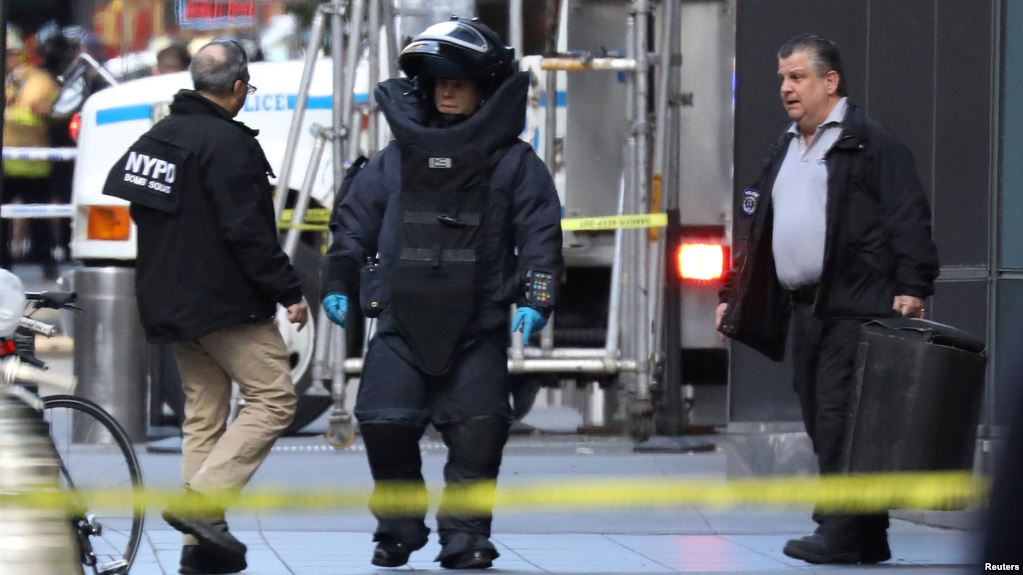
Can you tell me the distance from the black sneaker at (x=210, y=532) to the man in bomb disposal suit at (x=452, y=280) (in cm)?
46

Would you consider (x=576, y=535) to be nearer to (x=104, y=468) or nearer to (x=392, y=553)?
(x=392, y=553)

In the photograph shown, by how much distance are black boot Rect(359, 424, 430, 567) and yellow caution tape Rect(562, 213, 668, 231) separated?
130 inches

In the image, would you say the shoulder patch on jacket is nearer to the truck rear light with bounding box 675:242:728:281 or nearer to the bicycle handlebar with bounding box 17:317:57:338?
the bicycle handlebar with bounding box 17:317:57:338

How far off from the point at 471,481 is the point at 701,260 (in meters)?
3.89

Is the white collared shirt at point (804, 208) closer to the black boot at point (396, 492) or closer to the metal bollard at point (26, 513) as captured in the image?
the black boot at point (396, 492)

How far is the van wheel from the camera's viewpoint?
414 inches

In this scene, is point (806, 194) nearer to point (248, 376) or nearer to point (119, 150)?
point (248, 376)

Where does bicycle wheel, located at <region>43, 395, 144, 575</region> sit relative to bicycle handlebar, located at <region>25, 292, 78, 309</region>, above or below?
below

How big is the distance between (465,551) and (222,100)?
1740mm

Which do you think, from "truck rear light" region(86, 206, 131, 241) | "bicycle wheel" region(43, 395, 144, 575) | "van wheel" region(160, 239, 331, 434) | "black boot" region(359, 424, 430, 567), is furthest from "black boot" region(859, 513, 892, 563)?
"truck rear light" region(86, 206, 131, 241)

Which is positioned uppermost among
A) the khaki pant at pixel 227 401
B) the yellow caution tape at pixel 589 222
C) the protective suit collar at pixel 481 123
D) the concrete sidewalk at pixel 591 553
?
the protective suit collar at pixel 481 123

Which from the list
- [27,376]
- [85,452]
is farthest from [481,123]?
[85,452]

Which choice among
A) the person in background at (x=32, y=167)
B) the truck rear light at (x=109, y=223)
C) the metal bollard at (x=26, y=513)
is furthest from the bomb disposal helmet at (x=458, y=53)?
the person in background at (x=32, y=167)

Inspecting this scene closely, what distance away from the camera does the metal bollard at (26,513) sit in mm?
3225
